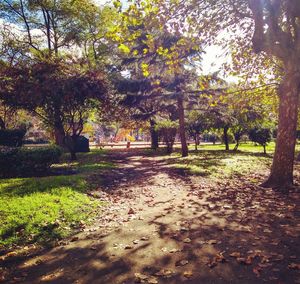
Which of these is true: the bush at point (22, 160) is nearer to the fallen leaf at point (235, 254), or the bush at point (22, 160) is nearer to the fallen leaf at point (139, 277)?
the fallen leaf at point (139, 277)

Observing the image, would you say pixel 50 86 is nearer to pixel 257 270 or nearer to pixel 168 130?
pixel 168 130

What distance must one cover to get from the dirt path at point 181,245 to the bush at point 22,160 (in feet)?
13.4

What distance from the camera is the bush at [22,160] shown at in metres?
10.9

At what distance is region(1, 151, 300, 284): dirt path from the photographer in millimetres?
4035

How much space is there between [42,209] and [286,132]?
26.7 ft

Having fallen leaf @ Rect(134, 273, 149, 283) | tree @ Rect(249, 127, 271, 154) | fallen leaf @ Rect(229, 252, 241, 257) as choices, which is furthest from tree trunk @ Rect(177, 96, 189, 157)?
fallen leaf @ Rect(134, 273, 149, 283)

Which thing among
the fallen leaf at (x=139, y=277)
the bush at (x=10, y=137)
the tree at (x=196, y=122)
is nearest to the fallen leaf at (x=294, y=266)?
the fallen leaf at (x=139, y=277)

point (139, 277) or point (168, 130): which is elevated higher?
point (168, 130)

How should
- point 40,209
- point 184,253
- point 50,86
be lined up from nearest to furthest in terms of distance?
point 184,253, point 40,209, point 50,86

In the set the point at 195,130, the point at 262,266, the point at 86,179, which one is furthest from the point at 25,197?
the point at 195,130

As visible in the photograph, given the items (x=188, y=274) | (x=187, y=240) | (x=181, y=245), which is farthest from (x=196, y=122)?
(x=188, y=274)

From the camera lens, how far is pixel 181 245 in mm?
5074

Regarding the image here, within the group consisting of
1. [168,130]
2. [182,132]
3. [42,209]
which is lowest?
[42,209]

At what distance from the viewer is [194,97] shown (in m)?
22.8
